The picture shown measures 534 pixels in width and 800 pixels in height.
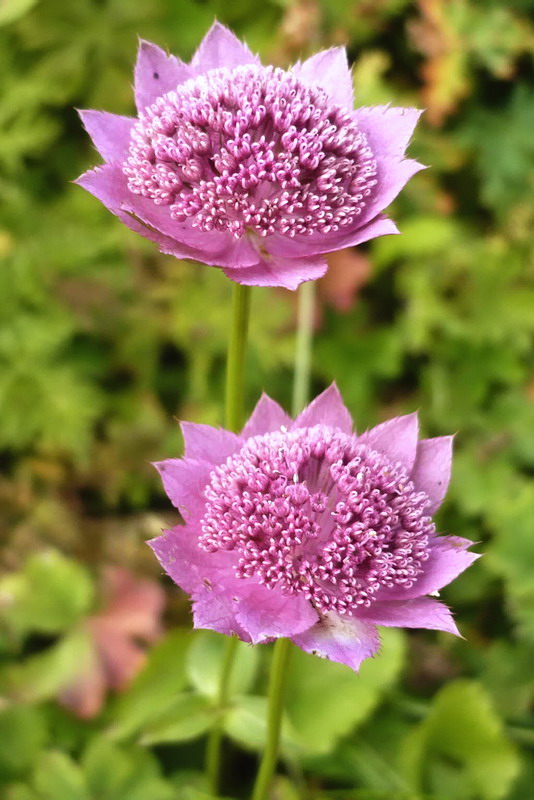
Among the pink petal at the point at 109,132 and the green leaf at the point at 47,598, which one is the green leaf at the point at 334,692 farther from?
the pink petal at the point at 109,132

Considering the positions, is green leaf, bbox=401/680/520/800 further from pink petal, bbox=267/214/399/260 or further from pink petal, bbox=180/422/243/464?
pink petal, bbox=267/214/399/260

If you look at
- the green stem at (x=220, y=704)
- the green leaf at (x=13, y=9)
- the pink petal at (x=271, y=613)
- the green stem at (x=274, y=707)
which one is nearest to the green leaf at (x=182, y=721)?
the green stem at (x=220, y=704)

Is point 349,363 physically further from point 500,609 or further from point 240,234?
point 240,234

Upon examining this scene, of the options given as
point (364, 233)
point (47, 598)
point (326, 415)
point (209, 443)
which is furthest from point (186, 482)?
point (47, 598)

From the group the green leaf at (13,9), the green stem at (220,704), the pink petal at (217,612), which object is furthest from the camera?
the green leaf at (13,9)

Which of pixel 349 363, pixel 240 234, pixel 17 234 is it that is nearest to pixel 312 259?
pixel 240 234

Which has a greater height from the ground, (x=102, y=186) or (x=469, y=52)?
(x=469, y=52)
